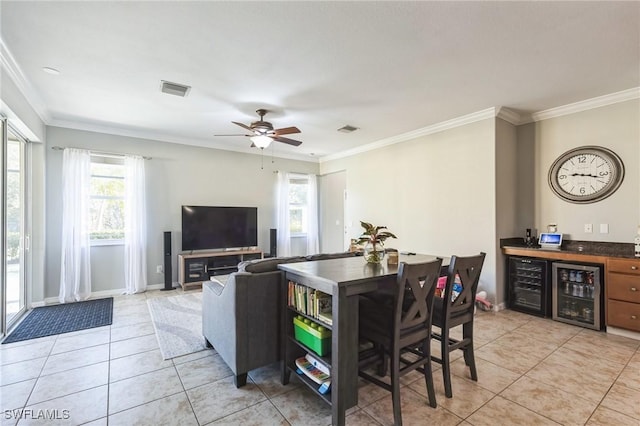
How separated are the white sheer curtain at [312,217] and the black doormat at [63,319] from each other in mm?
3971

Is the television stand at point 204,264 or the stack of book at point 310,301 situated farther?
the television stand at point 204,264

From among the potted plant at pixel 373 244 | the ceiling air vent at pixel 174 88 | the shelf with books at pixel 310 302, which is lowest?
the shelf with books at pixel 310 302

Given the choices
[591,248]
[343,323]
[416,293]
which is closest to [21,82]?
[343,323]

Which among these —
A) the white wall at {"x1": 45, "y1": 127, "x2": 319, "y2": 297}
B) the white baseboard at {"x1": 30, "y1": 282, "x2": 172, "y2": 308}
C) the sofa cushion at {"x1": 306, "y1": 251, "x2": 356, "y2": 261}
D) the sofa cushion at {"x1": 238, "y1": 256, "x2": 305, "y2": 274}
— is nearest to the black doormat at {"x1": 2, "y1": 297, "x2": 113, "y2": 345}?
the white baseboard at {"x1": 30, "y1": 282, "x2": 172, "y2": 308}

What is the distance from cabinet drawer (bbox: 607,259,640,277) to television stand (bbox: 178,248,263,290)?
5.27 metres

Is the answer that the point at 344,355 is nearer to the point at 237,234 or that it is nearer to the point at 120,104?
the point at 120,104

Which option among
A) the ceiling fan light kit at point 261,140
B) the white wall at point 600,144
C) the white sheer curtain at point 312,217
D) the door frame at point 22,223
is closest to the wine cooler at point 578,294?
the white wall at point 600,144

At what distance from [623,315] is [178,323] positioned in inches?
195

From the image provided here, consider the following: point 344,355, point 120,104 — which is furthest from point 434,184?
point 120,104

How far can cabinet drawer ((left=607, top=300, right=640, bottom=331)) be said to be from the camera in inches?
123

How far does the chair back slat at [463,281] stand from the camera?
209 centimetres

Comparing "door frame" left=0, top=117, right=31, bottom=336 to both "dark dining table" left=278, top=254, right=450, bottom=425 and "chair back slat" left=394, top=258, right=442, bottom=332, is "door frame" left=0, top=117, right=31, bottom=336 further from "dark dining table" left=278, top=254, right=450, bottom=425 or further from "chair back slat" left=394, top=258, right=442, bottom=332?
"chair back slat" left=394, top=258, right=442, bottom=332

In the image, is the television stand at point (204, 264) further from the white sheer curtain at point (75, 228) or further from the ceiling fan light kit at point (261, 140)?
the ceiling fan light kit at point (261, 140)

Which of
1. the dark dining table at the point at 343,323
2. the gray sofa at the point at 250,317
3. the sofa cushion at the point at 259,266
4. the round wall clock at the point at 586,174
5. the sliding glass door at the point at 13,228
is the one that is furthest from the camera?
the round wall clock at the point at 586,174
